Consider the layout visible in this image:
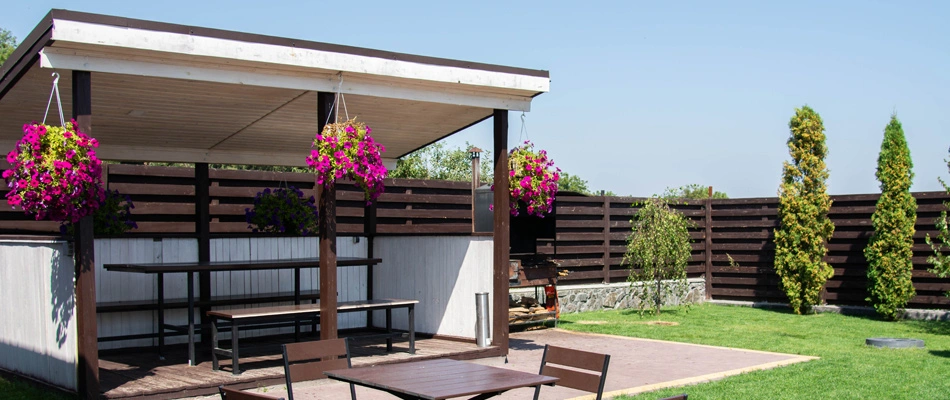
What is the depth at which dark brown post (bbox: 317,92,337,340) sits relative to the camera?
8.16m

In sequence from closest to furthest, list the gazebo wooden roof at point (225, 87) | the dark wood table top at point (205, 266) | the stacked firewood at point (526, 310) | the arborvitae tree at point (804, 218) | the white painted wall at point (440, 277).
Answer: the gazebo wooden roof at point (225, 87) < the dark wood table top at point (205, 266) < the white painted wall at point (440, 277) < the stacked firewood at point (526, 310) < the arborvitae tree at point (804, 218)

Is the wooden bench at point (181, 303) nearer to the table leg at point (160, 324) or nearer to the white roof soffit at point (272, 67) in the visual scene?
the table leg at point (160, 324)

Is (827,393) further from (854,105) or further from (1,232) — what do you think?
(854,105)

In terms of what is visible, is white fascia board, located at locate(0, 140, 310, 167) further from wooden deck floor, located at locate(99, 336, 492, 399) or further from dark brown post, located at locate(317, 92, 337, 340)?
dark brown post, located at locate(317, 92, 337, 340)

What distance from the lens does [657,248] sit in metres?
14.9

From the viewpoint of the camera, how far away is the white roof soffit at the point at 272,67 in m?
6.81

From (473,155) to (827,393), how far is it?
20.0 ft

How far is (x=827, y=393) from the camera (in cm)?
773

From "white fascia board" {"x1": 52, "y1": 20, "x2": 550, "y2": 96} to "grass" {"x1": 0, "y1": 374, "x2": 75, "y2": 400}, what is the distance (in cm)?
287

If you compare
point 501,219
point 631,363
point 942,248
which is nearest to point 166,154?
point 501,219

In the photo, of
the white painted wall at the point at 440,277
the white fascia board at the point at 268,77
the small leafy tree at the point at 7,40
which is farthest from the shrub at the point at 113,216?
the small leafy tree at the point at 7,40

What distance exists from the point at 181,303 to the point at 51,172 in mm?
3890

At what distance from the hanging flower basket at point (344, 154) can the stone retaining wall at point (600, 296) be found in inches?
254

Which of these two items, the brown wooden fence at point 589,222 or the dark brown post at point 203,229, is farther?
the brown wooden fence at point 589,222
